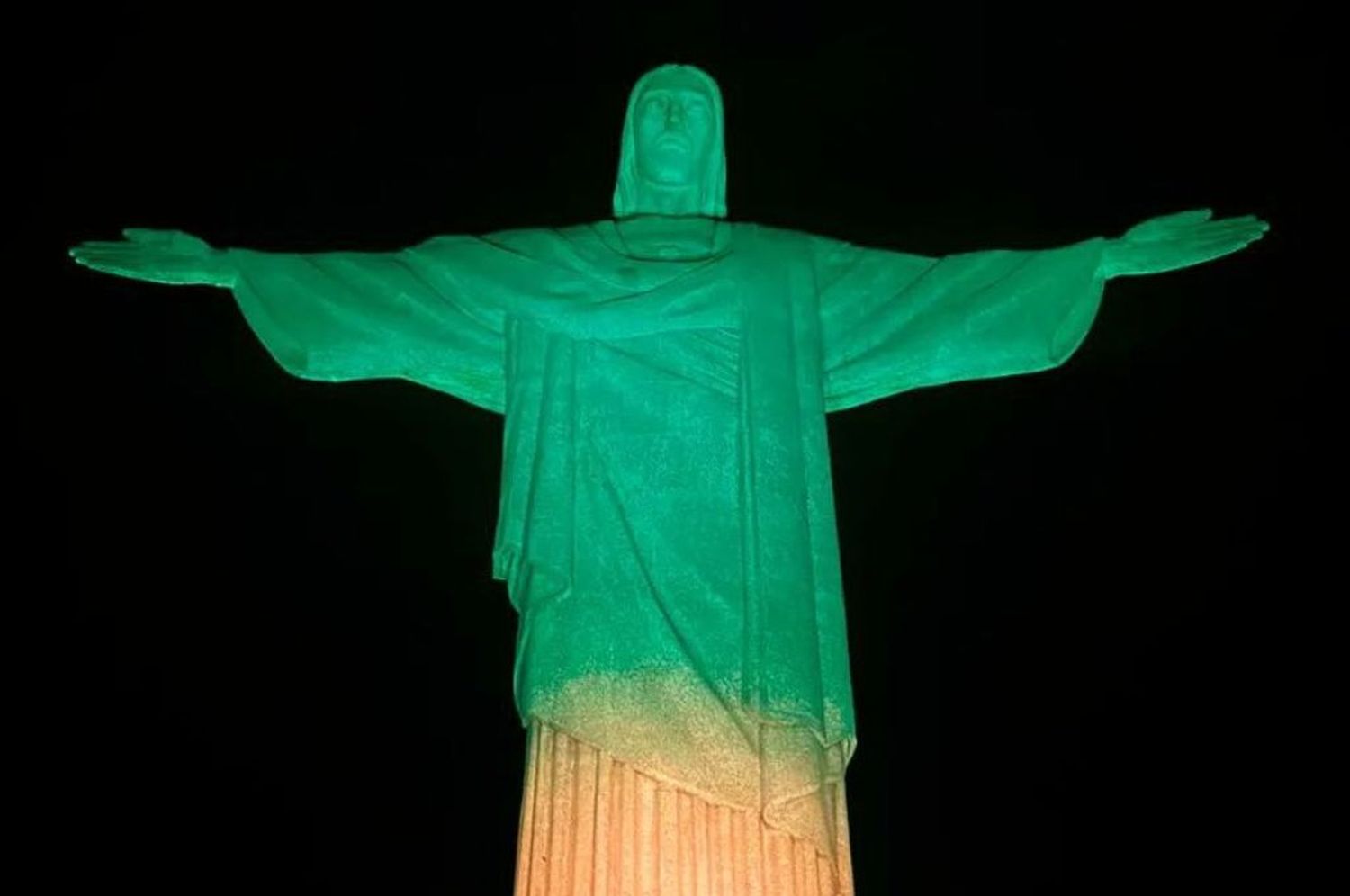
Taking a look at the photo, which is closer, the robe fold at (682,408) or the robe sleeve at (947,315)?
the robe fold at (682,408)

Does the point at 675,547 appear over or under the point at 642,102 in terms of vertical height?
under

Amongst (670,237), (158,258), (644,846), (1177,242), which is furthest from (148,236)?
(1177,242)

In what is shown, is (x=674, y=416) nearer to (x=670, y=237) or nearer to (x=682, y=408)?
(x=682, y=408)

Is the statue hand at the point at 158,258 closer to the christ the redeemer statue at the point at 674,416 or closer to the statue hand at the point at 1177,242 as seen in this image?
the christ the redeemer statue at the point at 674,416

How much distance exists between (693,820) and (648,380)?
55.9 inches

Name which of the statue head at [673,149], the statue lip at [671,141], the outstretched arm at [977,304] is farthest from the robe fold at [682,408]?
the statue lip at [671,141]

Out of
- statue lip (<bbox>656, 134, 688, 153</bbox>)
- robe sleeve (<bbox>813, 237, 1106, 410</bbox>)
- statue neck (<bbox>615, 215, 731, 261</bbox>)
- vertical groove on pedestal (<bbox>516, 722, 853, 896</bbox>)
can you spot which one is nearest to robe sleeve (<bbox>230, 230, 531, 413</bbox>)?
statue neck (<bbox>615, 215, 731, 261</bbox>)

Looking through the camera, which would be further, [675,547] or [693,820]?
[675,547]

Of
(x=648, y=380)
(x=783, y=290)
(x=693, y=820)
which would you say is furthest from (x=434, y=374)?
(x=693, y=820)

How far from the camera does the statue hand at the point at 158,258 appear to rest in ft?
20.3

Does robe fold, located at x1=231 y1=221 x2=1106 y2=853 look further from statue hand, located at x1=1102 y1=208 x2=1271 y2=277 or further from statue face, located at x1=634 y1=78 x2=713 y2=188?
statue face, located at x1=634 y1=78 x2=713 y2=188

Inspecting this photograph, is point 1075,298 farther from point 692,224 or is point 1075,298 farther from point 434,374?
point 434,374

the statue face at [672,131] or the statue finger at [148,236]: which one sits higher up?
the statue face at [672,131]

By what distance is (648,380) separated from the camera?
607cm
